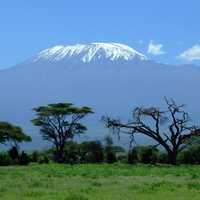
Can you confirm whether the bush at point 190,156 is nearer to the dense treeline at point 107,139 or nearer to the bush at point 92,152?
the dense treeline at point 107,139

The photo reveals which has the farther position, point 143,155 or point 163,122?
point 143,155

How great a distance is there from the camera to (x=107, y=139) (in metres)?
72.0

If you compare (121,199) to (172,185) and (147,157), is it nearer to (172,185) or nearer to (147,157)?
(172,185)

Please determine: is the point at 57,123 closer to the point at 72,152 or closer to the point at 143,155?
the point at 72,152

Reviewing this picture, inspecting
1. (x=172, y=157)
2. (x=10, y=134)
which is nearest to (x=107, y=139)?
(x=10, y=134)

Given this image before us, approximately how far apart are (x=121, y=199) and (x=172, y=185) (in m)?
5.56

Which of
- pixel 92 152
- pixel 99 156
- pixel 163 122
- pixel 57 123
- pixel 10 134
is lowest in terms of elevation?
pixel 99 156

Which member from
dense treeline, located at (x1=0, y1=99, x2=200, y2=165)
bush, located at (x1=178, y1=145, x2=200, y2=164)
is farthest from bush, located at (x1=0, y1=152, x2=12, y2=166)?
bush, located at (x1=178, y1=145, x2=200, y2=164)

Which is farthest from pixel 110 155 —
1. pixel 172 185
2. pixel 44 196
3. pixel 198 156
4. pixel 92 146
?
pixel 44 196

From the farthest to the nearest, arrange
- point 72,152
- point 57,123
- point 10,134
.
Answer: point 57,123, point 72,152, point 10,134

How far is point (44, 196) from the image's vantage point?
18641mm

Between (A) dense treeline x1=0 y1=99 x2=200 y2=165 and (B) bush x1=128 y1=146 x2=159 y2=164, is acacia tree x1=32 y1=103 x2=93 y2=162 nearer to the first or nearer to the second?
(A) dense treeline x1=0 y1=99 x2=200 y2=165

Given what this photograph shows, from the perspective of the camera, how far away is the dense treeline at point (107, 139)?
56031 mm

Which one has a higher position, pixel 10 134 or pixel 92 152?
pixel 10 134
